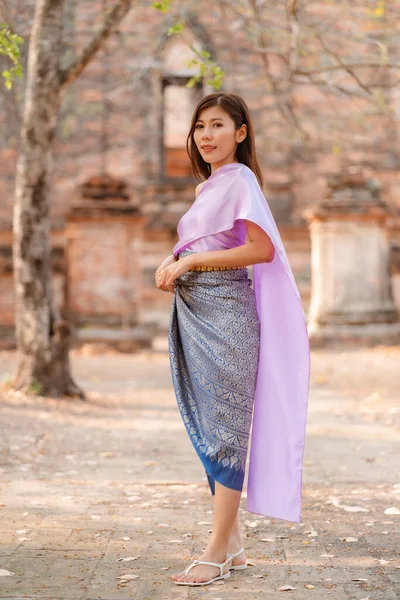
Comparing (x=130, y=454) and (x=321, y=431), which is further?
(x=321, y=431)

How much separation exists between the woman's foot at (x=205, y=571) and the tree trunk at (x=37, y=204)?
16.5ft

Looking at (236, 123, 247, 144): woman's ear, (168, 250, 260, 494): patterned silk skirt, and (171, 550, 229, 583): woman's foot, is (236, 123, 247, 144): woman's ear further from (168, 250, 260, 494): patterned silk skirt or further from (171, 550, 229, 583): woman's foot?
(171, 550, 229, 583): woman's foot

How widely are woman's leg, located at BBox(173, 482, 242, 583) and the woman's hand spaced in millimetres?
752

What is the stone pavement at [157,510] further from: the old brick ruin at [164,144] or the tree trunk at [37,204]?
the old brick ruin at [164,144]

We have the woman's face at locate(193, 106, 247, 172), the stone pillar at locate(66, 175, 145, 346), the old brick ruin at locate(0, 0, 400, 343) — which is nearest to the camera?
the woman's face at locate(193, 106, 247, 172)

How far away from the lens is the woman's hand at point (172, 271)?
3.31 m

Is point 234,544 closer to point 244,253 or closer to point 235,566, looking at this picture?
point 235,566

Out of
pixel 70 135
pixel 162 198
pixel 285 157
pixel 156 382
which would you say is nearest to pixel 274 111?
pixel 285 157

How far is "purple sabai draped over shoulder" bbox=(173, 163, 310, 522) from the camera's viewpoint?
3342 mm

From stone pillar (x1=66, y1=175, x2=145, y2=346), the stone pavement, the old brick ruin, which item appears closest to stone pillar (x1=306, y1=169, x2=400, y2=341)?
stone pillar (x1=66, y1=175, x2=145, y2=346)

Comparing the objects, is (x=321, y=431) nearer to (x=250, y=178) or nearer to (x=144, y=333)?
(x=250, y=178)

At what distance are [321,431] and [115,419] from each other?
69.4 inches

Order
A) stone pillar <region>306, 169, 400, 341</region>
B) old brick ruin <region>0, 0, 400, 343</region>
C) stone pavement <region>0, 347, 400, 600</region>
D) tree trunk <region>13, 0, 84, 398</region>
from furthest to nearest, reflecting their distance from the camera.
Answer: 1. old brick ruin <region>0, 0, 400, 343</region>
2. stone pillar <region>306, 169, 400, 341</region>
3. tree trunk <region>13, 0, 84, 398</region>
4. stone pavement <region>0, 347, 400, 600</region>

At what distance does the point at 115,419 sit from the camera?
7688mm
